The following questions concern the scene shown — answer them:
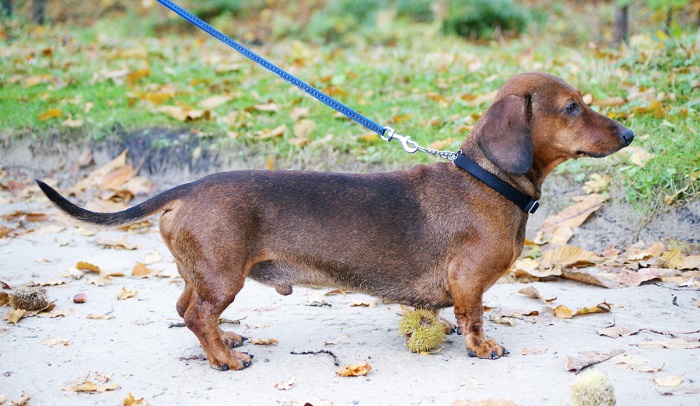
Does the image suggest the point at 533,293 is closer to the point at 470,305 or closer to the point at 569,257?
the point at 569,257

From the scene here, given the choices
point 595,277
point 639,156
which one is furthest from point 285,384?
point 639,156

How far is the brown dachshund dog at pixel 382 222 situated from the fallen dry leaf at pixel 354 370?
50 cm

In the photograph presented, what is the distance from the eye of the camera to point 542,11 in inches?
586

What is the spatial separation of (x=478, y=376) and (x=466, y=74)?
541cm

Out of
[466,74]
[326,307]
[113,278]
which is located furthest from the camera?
[466,74]

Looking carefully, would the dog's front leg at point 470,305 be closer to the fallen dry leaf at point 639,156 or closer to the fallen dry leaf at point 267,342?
the fallen dry leaf at point 267,342

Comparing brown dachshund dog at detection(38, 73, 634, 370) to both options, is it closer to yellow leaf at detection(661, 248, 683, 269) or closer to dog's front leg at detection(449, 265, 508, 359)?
dog's front leg at detection(449, 265, 508, 359)

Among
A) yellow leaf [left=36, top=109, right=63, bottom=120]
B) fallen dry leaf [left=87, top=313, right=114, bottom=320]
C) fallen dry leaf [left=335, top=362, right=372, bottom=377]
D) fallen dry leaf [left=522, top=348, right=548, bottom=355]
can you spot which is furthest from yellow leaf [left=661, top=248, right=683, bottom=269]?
yellow leaf [left=36, top=109, right=63, bottom=120]

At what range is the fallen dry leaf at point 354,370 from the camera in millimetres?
3674

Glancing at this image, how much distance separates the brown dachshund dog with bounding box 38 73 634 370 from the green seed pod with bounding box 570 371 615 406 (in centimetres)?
94

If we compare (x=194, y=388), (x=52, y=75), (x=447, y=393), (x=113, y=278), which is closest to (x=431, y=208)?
(x=447, y=393)

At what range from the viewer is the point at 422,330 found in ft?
12.9

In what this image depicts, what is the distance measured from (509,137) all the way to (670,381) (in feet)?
4.54

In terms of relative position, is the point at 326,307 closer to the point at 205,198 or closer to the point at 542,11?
the point at 205,198
